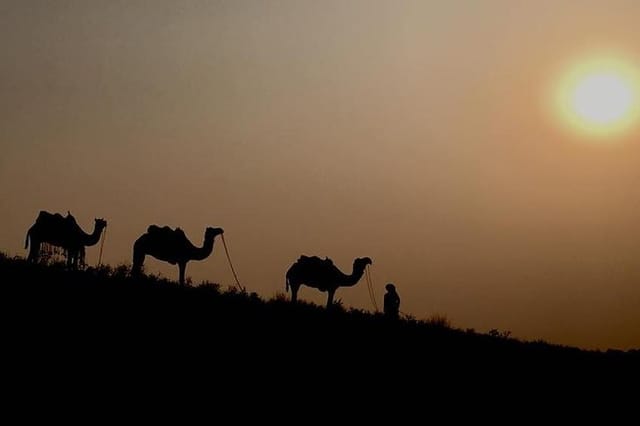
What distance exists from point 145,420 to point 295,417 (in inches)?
101

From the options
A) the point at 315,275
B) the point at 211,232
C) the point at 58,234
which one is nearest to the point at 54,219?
the point at 58,234

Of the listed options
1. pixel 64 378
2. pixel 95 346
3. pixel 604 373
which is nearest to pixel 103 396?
pixel 64 378

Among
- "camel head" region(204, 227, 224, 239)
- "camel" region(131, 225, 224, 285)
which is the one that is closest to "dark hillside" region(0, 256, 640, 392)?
"camel" region(131, 225, 224, 285)

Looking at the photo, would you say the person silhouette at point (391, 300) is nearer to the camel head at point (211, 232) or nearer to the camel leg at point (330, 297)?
the camel leg at point (330, 297)

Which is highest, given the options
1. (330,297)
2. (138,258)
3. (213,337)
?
(138,258)

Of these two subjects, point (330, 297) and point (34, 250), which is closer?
point (34, 250)

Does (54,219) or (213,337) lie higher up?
(54,219)

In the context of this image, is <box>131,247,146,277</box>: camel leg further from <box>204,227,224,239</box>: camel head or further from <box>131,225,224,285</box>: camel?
<box>204,227,224,239</box>: camel head

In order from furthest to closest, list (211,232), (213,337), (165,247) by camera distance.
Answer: (211,232) < (165,247) < (213,337)

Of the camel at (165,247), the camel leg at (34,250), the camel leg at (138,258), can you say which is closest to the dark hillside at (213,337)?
the camel leg at (138,258)

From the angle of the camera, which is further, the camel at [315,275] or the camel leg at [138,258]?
the camel at [315,275]

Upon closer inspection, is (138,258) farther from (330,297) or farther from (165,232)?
(330,297)

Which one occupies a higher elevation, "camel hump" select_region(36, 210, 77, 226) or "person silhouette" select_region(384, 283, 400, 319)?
"camel hump" select_region(36, 210, 77, 226)

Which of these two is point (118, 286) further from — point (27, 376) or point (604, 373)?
point (604, 373)
